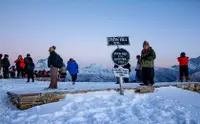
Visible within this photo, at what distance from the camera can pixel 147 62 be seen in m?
12.0

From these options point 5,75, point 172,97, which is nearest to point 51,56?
point 172,97

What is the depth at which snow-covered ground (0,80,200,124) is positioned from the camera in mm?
7387

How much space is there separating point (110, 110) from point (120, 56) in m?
2.60

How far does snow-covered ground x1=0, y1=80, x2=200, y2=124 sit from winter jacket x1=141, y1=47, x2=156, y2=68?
1.93 m

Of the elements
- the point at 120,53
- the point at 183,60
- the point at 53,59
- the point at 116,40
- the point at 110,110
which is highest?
the point at 116,40

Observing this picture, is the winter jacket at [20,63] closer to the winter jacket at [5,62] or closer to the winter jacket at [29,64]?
the winter jacket at [5,62]

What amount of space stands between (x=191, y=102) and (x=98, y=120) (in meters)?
3.98

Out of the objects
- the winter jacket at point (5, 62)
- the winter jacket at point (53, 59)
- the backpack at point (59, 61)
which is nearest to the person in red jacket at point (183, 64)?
the backpack at point (59, 61)

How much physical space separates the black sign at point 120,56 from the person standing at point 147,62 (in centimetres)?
175

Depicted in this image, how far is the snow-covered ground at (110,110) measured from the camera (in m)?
7.39

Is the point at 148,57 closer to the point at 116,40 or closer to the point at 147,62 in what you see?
the point at 147,62

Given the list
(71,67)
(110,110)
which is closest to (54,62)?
(110,110)

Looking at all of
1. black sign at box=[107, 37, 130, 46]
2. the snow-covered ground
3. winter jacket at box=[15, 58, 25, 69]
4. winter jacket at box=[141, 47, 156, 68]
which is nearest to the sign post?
black sign at box=[107, 37, 130, 46]

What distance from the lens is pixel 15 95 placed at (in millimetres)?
9242
